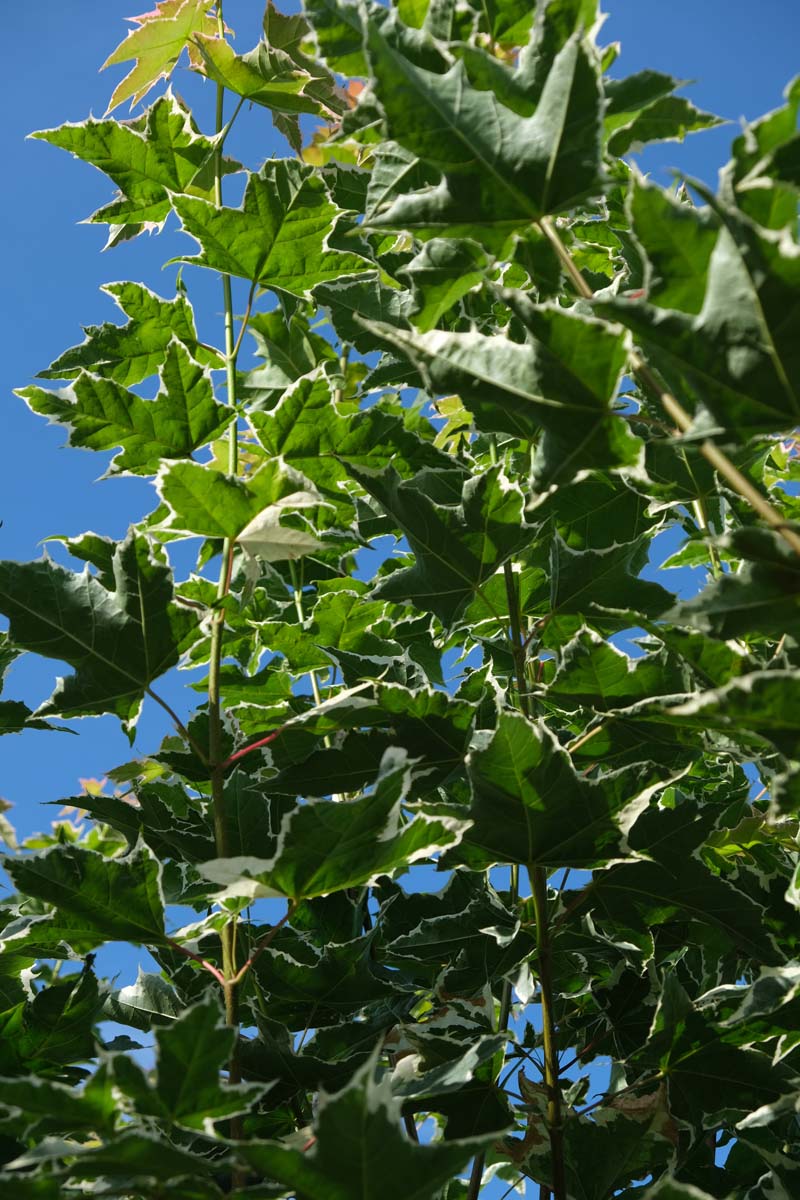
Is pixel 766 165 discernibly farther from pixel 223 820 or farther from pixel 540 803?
pixel 223 820

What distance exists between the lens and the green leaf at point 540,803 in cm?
133

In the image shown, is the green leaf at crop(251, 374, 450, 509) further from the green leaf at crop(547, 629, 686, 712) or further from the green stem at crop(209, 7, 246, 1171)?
the green leaf at crop(547, 629, 686, 712)

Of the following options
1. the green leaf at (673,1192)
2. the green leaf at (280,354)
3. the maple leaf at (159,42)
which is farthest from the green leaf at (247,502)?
the maple leaf at (159,42)

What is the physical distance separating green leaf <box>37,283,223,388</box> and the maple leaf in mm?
613

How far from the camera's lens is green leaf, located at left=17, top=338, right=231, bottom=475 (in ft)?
5.69

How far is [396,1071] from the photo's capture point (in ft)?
5.05

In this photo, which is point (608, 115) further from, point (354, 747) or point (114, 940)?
point (114, 940)

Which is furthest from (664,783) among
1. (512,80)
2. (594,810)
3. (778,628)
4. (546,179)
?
(512,80)

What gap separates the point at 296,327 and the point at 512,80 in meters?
1.03

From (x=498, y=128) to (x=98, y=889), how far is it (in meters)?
1.05

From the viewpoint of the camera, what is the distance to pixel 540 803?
1388 mm

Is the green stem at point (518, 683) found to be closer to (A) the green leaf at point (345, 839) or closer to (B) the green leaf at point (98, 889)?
(A) the green leaf at point (345, 839)

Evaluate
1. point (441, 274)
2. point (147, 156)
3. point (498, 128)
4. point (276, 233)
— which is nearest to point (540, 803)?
point (441, 274)

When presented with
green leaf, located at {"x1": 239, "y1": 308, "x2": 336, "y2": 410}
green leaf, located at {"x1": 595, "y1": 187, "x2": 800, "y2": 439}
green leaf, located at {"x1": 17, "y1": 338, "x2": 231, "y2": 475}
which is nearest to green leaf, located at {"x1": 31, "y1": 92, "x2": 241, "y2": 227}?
green leaf, located at {"x1": 239, "y1": 308, "x2": 336, "y2": 410}
